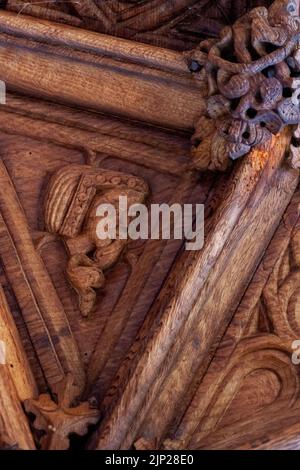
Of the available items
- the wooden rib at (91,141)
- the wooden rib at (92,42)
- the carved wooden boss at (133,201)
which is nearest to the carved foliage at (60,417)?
the carved wooden boss at (133,201)

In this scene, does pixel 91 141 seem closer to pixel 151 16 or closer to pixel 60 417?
pixel 151 16

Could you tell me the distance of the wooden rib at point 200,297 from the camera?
1.90 metres

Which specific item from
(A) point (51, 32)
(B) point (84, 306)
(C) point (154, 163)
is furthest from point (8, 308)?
(A) point (51, 32)

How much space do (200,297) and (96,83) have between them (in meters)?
0.46

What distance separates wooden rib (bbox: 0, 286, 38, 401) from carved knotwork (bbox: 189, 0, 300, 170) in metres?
0.49

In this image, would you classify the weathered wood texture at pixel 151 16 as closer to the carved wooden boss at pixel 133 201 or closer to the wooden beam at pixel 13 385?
the carved wooden boss at pixel 133 201

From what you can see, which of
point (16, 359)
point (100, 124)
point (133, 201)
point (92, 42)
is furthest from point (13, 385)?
point (92, 42)

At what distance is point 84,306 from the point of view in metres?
2.02

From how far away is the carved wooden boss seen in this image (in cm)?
193

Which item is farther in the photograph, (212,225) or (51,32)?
(51,32)

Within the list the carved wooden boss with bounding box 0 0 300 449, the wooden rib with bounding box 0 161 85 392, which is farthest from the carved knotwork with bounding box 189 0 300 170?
the wooden rib with bounding box 0 161 85 392

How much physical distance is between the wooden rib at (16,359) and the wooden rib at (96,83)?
44cm

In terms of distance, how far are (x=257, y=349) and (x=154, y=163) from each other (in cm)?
40
